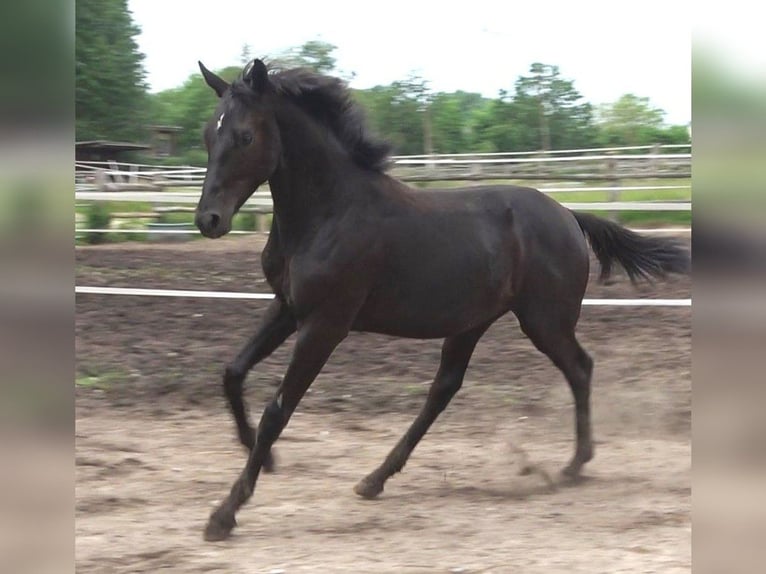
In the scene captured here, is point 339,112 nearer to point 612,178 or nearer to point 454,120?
point 612,178

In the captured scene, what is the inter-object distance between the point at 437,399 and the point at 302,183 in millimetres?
1367

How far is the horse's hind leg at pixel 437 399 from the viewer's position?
14.5 ft

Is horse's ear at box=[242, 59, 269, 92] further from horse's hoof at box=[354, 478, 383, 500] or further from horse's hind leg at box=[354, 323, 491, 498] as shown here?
horse's hoof at box=[354, 478, 383, 500]

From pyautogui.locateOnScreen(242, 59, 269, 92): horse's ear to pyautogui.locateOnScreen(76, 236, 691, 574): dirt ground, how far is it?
1.91 metres

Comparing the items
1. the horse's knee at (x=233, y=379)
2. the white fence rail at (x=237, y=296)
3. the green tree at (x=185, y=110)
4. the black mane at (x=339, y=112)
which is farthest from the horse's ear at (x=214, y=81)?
the green tree at (x=185, y=110)

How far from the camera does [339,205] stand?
4.12 metres

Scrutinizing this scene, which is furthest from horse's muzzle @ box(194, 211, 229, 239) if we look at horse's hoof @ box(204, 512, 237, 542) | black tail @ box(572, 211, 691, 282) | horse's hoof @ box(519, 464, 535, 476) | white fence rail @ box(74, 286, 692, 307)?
white fence rail @ box(74, 286, 692, 307)

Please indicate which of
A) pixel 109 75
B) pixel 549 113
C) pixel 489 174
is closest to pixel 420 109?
pixel 549 113

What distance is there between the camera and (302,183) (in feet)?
13.4

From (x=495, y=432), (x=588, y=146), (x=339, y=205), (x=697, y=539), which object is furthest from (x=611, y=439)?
(x=588, y=146)

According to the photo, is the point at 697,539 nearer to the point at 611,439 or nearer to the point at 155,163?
the point at 611,439

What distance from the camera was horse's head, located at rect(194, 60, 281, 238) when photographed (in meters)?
3.66

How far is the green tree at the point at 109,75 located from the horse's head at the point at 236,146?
13.2 metres

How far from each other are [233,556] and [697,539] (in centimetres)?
273
